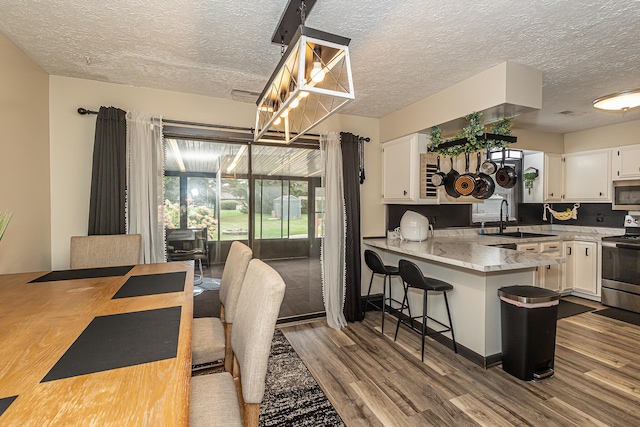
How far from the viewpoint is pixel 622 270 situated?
12.6 ft

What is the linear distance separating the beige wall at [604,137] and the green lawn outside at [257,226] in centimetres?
442

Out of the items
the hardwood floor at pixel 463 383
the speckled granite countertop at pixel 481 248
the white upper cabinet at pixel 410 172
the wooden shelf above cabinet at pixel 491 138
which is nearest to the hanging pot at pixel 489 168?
the wooden shelf above cabinet at pixel 491 138

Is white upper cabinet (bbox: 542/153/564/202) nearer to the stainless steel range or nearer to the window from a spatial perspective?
the stainless steel range

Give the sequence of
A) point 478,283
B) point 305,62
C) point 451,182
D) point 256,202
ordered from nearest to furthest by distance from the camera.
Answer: point 305,62
point 478,283
point 451,182
point 256,202

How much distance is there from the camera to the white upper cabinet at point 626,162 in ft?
12.9

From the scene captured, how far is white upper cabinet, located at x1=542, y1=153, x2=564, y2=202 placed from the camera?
15.4 feet

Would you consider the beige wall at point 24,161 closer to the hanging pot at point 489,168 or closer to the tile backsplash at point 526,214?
the tile backsplash at point 526,214

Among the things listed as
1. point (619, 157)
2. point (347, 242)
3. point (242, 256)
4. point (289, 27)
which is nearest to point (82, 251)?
point (242, 256)

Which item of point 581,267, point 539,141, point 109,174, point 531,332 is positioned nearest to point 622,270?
point 581,267

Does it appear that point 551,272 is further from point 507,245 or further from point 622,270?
point 507,245

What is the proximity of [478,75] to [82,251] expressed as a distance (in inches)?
143

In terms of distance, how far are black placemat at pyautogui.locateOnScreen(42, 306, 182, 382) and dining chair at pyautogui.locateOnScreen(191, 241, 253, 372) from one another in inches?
19.5

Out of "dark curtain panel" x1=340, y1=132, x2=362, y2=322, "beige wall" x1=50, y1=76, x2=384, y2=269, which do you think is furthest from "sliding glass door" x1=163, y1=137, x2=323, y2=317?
"beige wall" x1=50, y1=76, x2=384, y2=269

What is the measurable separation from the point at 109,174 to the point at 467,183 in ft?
11.3
